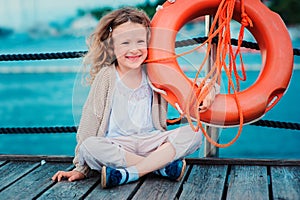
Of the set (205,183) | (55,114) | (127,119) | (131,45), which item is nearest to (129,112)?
(127,119)

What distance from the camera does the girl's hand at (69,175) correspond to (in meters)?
1.79

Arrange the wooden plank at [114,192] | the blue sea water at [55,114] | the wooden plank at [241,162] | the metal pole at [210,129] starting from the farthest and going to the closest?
the blue sea water at [55,114] < the metal pole at [210,129] < the wooden plank at [241,162] < the wooden plank at [114,192]

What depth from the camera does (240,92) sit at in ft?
5.91

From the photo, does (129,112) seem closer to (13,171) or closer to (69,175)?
(69,175)

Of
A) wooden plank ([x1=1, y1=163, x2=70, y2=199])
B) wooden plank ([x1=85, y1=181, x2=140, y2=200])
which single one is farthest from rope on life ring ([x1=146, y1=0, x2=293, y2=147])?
wooden plank ([x1=1, y1=163, x2=70, y2=199])

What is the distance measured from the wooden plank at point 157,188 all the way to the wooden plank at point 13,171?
0.41 metres

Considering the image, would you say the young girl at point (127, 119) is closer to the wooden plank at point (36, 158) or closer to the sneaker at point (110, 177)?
the sneaker at point (110, 177)

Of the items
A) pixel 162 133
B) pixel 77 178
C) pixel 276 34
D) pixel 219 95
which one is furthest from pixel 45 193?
pixel 276 34

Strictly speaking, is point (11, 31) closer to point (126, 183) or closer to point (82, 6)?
point (82, 6)

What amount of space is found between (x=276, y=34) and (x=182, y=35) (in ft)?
0.97

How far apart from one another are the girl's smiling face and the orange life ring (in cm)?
3

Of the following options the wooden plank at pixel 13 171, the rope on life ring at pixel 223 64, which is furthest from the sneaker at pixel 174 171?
the wooden plank at pixel 13 171

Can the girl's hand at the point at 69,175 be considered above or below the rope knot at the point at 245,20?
below

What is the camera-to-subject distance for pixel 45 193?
65.7 inches
